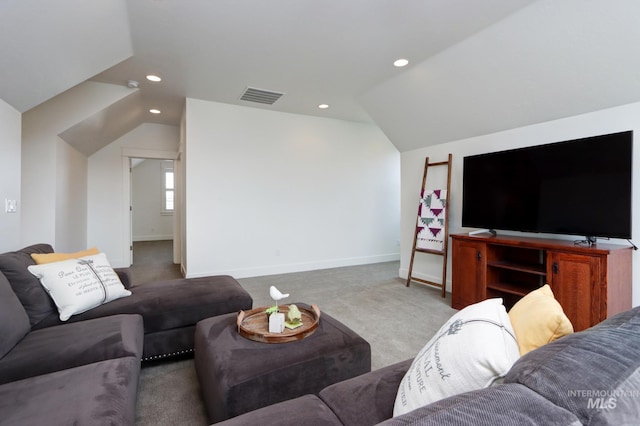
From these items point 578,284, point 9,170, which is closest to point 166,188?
point 9,170

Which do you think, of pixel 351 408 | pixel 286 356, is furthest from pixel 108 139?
pixel 351 408


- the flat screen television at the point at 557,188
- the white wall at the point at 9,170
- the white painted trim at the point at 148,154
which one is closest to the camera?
the white wall at the point at 9,170

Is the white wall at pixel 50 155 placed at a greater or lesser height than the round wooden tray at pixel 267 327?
greater

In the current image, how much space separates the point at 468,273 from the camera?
323cm

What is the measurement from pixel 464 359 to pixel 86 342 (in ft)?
5.80

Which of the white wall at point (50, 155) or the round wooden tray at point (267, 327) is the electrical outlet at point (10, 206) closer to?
the white wall at point (50, 155)

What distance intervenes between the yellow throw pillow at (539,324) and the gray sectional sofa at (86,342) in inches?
52.8

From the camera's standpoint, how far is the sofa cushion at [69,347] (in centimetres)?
135

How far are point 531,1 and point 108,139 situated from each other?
5917 mm

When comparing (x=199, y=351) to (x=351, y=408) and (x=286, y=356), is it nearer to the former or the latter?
(x=286, y=356)

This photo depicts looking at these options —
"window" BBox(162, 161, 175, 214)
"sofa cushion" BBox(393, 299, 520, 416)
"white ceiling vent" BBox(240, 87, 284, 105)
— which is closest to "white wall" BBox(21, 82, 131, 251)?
"white ceiling vent" BBox(240, 87, 284, 105)

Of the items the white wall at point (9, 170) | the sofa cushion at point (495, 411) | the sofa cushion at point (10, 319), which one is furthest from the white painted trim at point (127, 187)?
the sofa cushion at point (495, 411)

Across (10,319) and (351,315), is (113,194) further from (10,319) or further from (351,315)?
(351,315)

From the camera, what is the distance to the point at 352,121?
5.67 m
